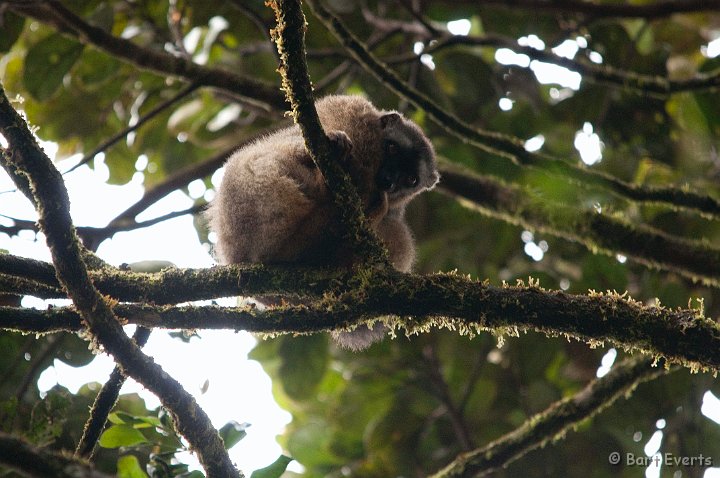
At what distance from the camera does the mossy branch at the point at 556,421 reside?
3939mm

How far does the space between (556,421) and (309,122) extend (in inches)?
→ 87.9

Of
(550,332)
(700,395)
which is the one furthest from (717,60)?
(550,332)

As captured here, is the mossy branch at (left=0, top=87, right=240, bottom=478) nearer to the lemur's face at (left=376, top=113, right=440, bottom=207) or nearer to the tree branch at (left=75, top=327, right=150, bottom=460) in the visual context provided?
the tree branch at (left=75, top=327, right=150, bottom=460)

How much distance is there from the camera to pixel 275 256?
365cm

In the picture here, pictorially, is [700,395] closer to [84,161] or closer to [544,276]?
[544,276]

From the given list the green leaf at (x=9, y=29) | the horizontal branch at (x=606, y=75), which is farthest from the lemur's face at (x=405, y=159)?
the green leaf at (x=9, y=29)

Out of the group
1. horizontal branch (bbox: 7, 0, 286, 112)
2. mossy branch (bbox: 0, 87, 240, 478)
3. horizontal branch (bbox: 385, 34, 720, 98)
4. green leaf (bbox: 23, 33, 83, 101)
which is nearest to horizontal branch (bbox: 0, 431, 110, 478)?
mossy branch (bbox: 0, 87, 240, 478)

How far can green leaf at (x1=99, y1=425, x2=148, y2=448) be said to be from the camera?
305 cm

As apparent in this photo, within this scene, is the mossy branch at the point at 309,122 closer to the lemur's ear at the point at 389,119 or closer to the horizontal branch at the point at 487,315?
the horizontal branch at the point at 487,315

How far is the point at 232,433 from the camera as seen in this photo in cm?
324

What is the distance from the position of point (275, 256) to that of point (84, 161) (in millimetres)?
1632

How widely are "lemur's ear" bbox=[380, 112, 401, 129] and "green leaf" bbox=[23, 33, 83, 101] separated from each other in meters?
2.45

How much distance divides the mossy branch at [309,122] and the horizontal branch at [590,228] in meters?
2.25

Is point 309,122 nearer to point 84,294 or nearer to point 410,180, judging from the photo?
point 84,294
